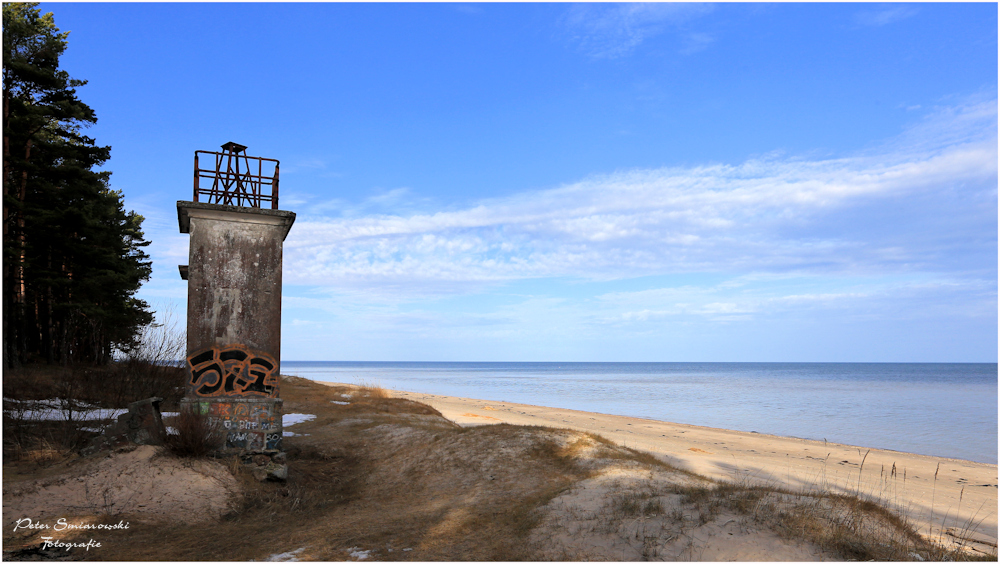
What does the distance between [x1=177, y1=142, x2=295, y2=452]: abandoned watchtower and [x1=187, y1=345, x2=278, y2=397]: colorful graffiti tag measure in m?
0.02

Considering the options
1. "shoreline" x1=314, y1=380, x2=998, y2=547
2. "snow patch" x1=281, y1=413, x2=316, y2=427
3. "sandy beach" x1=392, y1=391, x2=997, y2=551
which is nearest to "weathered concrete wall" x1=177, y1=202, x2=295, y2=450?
"snow patch" x1=281, y1=413, x2=316, y2=427

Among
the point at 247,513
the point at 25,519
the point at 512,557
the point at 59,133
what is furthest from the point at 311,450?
the point at 59,133

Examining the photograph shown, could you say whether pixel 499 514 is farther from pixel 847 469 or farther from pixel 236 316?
pixel 847 469

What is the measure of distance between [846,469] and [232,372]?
1846 centimetres

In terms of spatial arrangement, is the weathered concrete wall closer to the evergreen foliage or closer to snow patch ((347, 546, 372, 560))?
snow patch ((347, 546, 372, 560))

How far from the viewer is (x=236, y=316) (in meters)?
12.0

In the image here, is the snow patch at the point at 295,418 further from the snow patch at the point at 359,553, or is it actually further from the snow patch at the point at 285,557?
the snow patch at the point at 359,553

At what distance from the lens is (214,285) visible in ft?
39.0

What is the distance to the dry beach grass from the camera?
7246 millimetres

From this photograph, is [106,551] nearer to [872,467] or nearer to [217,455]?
[217,455]

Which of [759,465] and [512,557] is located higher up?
[512,557]

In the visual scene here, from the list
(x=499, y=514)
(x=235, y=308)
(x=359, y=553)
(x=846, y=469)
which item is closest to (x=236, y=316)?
(x=235, y=308)

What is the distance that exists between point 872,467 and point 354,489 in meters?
17.1

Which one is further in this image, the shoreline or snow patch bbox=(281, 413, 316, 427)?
snow patch bbox=(281, 413, 316, 427)
